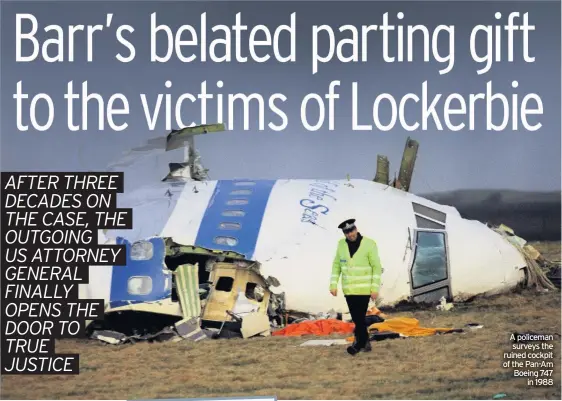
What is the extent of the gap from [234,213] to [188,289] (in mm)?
824

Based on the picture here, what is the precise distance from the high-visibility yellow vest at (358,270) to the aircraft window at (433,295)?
0.50 metres

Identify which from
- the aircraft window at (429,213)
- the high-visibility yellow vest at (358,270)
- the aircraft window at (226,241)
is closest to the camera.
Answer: the high-visibility yellow vest at (358,270)

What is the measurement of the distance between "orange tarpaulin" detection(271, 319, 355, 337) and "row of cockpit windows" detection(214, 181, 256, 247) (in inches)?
36.7

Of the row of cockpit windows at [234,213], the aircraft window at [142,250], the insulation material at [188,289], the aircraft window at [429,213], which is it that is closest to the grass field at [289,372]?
the insulation material at [188,289]

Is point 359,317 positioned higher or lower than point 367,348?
higher

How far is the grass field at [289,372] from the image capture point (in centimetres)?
813

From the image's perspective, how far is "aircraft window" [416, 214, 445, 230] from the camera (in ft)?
29.3

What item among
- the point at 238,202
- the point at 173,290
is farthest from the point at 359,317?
the point at 173,290

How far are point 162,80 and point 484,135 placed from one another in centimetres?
304

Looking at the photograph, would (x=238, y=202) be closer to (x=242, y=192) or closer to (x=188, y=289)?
(x=242, y=192)

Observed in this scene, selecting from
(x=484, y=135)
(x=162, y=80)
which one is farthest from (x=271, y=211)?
(x=484, y=135)

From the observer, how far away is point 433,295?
8.82 m

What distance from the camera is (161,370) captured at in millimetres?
8328

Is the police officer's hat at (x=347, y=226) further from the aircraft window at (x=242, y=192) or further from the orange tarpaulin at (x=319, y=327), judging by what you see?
the aircraft window at (x=242, y=192)
